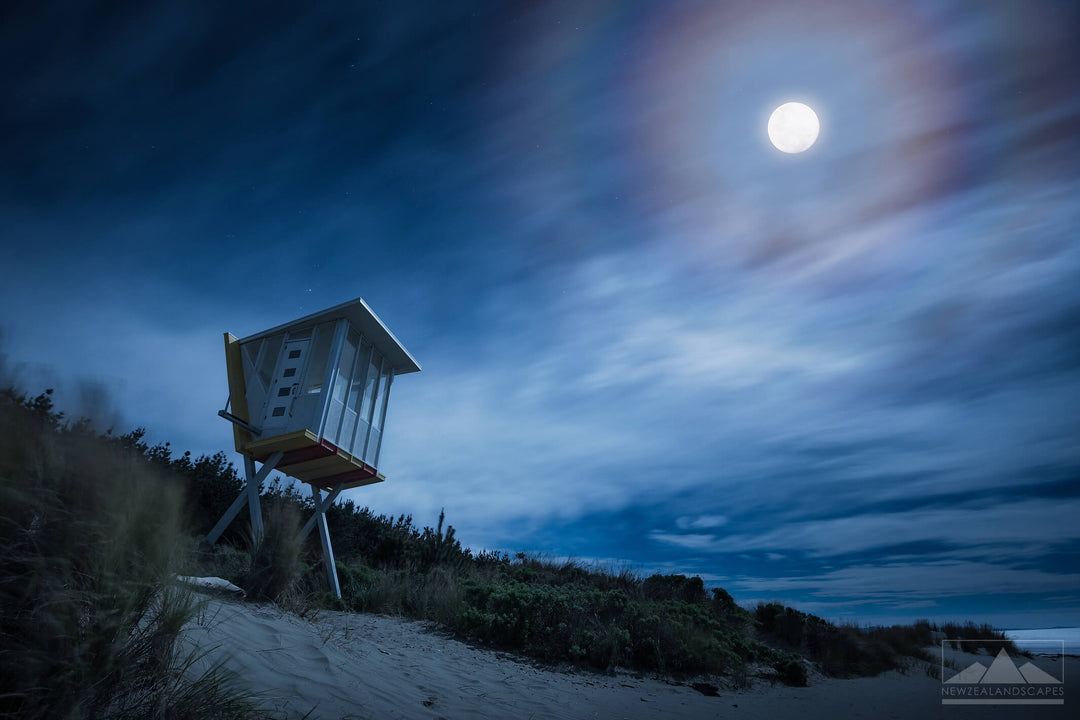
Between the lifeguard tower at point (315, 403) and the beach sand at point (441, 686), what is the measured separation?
328cm

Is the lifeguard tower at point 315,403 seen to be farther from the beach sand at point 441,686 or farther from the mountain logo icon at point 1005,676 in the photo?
the mountain logo icon at point 1005,676

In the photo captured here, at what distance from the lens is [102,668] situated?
2459 mm

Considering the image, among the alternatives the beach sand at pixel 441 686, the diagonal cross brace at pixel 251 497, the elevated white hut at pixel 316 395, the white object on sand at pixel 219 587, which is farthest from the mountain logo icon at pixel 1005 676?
the diagonal cross brace at pixel 251 497

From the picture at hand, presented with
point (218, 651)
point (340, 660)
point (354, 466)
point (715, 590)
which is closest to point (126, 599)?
point (218, 651)

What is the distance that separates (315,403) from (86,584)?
7.74 m

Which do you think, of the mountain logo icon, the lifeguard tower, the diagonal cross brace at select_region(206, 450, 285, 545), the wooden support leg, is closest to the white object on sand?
the diagonal cross brace at select_region(206, 450, 285, 545)

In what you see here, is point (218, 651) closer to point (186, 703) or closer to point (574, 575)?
point (186, 703)

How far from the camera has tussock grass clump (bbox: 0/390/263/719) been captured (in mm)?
2279

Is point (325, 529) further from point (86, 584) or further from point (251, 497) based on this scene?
point (86, 584)

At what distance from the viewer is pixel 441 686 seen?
5004mm

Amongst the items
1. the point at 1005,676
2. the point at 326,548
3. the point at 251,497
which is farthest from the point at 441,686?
the point at 1005,676

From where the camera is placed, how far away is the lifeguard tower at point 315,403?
9.80m

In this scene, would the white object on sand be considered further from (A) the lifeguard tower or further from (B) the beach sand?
(A) the lifeguard tower

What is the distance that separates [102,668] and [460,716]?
8.69 ft
